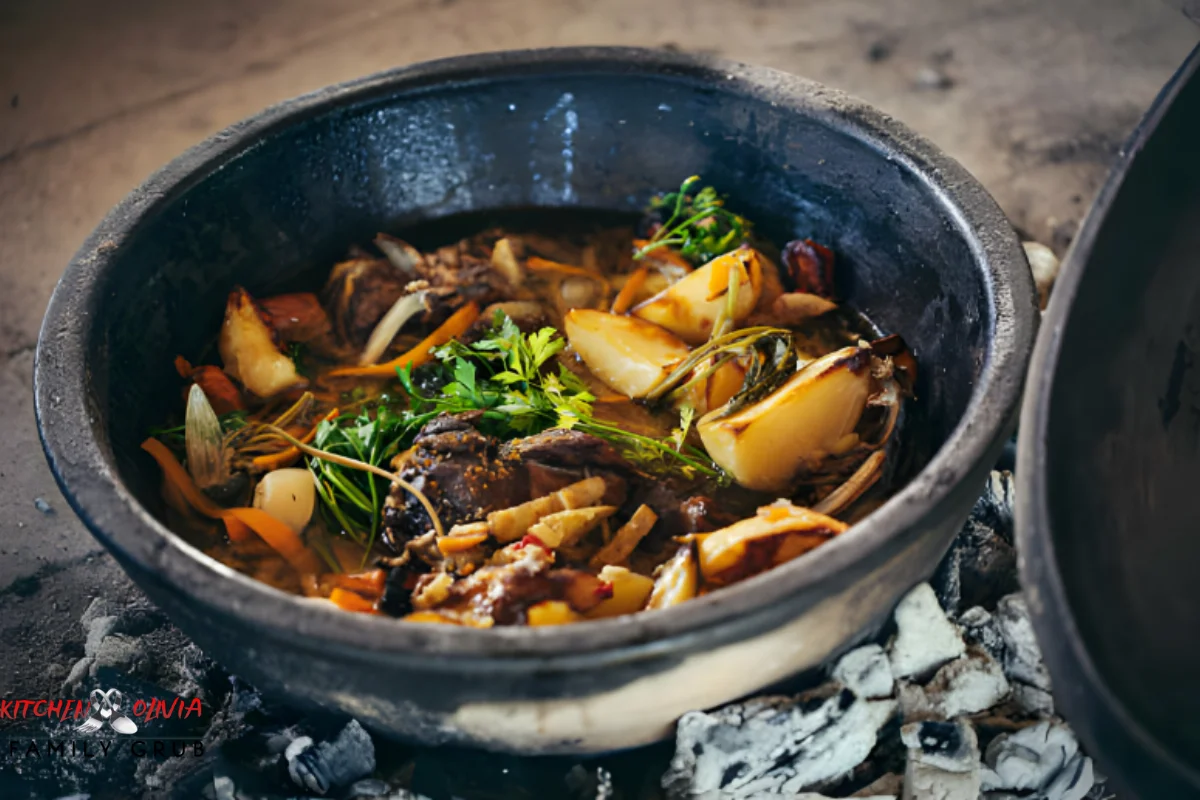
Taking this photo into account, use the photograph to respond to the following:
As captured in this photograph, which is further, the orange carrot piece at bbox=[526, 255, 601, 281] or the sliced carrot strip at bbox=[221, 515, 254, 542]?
the orange carrot piece at bbox=[526, 255, 601, 281]

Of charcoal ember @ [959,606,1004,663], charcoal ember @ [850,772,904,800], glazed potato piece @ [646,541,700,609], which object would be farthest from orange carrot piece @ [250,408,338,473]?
charcoal ember @ [959,606,1004,663]

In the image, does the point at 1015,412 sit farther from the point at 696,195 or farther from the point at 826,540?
the point at 696,195

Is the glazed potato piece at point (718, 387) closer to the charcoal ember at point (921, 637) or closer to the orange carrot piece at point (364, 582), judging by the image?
the charcoal ember at point (921, 637)

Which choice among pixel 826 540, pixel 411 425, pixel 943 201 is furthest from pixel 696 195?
pixel 826 540

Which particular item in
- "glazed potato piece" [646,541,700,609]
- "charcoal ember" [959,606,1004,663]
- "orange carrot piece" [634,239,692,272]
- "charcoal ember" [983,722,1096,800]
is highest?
"orange carrot piece" [634,239,692,272]

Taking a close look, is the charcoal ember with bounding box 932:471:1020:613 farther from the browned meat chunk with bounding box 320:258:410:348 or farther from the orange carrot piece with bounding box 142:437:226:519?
the orange carrot piece with bounding box 142:437:226:519

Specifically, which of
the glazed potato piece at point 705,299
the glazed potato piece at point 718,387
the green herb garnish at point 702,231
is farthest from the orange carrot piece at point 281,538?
the green herb garnish at point 702,231
